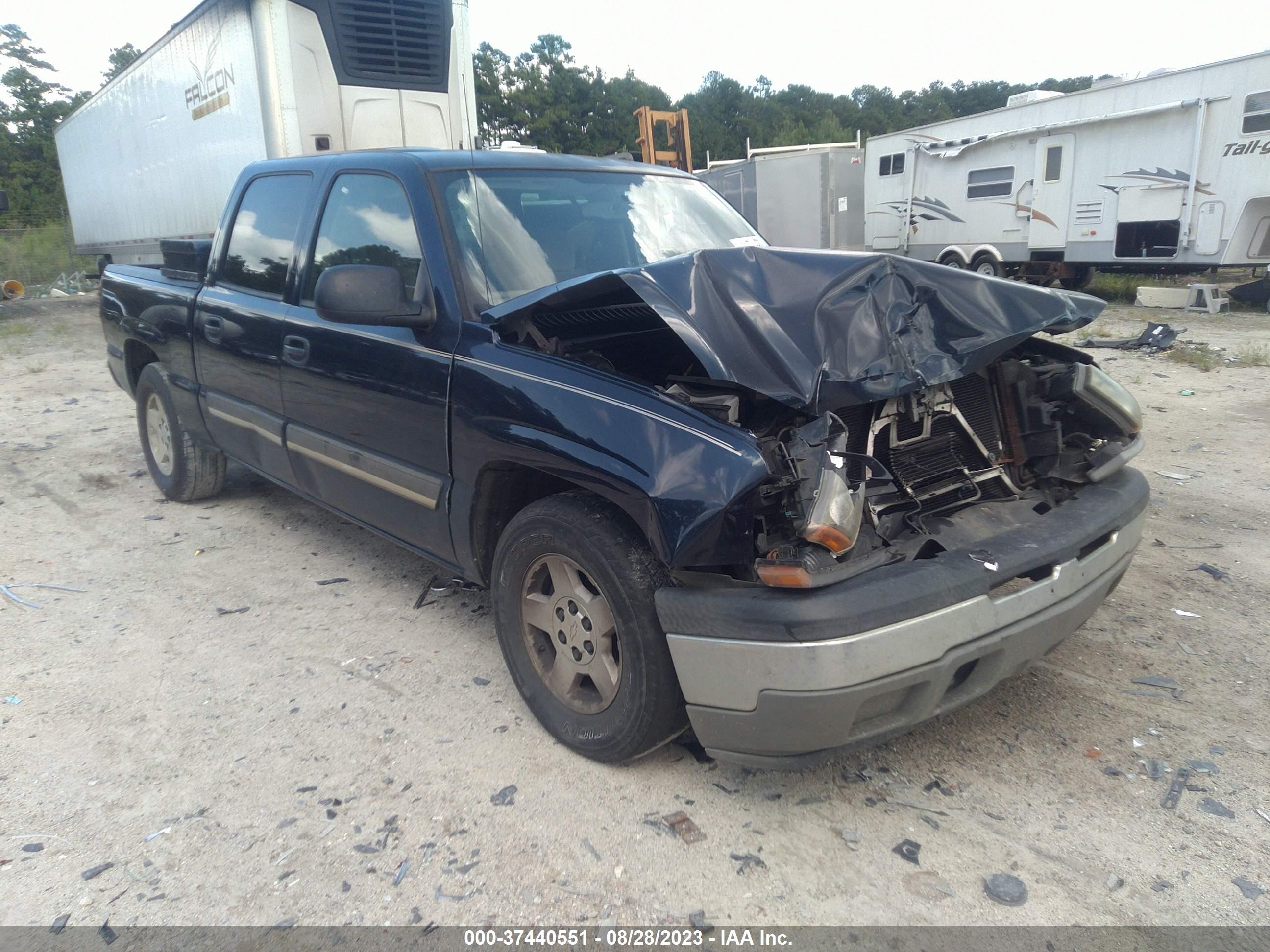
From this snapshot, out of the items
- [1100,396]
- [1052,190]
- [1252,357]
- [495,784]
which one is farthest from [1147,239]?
[495,784]

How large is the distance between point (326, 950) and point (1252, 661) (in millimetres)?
3479

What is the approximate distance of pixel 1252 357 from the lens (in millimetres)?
9023

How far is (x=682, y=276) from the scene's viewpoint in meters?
2.67

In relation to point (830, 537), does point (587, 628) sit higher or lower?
lower

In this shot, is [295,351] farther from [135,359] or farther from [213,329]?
[135,359]

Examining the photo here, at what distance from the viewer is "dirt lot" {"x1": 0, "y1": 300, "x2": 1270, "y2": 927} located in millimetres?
2389

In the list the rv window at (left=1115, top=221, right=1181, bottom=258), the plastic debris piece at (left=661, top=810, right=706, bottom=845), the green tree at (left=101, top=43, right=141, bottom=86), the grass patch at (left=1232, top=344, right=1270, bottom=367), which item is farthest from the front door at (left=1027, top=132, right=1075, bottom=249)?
the green tree at (left=101, top=43, right=141, bottom=86)

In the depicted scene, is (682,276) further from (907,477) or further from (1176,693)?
(1176,693)

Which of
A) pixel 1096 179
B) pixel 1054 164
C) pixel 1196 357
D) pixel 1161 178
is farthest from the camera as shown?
pixel 1054 164

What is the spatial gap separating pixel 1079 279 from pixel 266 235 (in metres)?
16.3

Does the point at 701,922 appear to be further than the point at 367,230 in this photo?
No

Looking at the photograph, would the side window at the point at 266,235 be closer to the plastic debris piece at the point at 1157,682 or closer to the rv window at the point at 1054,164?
the plastic debris piece at the point at 1157,682

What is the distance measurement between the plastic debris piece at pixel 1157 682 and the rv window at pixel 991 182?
603 inches

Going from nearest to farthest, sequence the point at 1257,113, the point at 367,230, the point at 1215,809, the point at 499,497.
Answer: the point at 1215,809, the point at 499,497, the point at 367,230, the point at 1257,113
